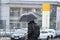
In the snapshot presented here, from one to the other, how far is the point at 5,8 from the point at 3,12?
0.79 m

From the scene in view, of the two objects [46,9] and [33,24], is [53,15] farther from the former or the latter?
[33,24]

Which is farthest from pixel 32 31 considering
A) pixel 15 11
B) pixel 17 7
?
pixel 17 7

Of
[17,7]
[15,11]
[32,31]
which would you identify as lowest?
[15,11]

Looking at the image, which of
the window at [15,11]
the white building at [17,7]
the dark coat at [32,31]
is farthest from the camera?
the window at [15,11]

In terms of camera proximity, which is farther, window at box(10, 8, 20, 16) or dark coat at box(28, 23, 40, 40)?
window at box(10, 8, 20, 16)

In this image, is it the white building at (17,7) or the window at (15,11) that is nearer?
the white building at (17,7)

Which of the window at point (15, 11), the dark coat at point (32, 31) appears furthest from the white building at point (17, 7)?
the dark coat at point (32, 31)

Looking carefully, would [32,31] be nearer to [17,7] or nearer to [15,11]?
[15,11]

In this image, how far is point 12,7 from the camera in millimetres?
34375

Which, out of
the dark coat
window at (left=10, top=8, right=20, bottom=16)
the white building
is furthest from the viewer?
window at (left=10, top=8, right=20, bottom=16)

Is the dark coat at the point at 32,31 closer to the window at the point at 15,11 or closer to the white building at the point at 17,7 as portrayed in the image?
the white building at the point at 17,7

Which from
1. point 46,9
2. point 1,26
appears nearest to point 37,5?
point 1,26

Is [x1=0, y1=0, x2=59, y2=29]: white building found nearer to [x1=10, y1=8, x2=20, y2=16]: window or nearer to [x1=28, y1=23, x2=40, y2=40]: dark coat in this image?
[x1=10, y1=8, x2=20, y2=16]: window

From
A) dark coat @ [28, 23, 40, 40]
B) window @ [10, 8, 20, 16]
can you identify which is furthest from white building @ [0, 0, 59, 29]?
dark coat @ [28, 23, 40, 40]
